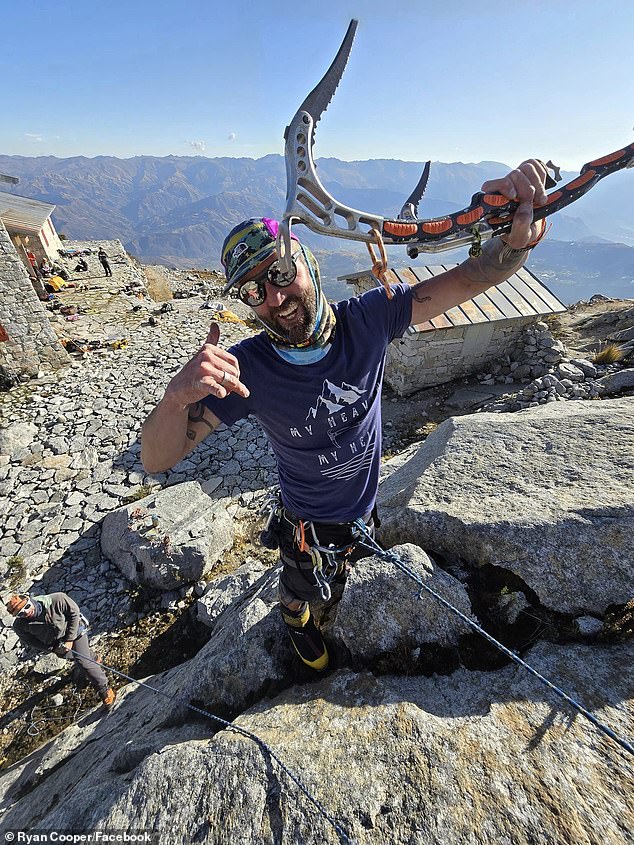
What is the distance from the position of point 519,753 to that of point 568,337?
45.8 ft

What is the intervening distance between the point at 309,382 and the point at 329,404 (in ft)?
0.72

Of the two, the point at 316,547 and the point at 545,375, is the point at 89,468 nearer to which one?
the point at 316,547

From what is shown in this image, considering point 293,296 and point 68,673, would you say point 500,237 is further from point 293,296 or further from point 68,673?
point 68,673

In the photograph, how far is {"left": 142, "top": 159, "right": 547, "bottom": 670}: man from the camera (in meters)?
2.37

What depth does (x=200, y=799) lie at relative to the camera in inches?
86.6

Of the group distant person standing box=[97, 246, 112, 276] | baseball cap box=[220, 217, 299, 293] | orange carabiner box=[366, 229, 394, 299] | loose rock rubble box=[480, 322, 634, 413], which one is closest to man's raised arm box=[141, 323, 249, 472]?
baseball cap box=[220, 217, 299, 293]

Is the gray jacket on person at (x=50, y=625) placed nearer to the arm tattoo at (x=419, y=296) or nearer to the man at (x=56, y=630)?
the man at (x=56, y=630)

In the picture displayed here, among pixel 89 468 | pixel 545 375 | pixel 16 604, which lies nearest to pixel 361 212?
pixel 16 604

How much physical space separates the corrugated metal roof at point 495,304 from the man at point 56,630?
9064 mm

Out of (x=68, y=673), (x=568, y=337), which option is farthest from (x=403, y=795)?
(x=568, y=337)

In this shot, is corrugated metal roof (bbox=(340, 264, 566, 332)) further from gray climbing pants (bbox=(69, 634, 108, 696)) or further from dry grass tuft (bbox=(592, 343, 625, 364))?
gray climbing pants (bbox=(69, 634, 108, 696))

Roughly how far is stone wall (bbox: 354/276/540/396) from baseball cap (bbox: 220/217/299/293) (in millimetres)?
8038

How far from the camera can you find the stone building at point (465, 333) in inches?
402

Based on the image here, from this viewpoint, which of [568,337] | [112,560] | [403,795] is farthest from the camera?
[568,337]
